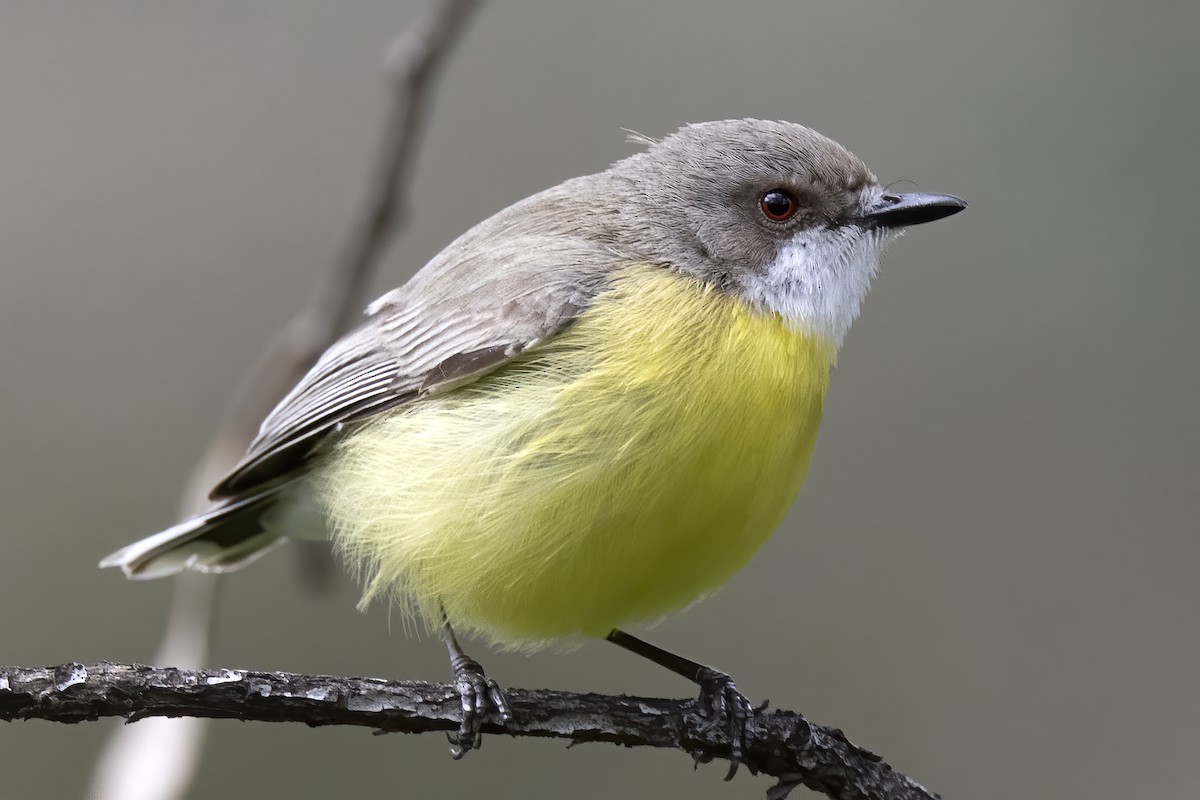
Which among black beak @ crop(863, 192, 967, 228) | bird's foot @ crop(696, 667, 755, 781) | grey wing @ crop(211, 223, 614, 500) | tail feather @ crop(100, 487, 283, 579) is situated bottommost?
bird's foot @ crop(696, 667, 755, 781)

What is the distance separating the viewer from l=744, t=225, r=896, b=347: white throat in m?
4.06

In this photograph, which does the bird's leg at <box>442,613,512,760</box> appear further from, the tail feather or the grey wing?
the tail feather

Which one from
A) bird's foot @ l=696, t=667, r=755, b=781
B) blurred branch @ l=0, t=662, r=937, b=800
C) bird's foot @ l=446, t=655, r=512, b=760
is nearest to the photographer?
blurred branch @ l=0, t=662, r=937, b=800

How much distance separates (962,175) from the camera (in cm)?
688

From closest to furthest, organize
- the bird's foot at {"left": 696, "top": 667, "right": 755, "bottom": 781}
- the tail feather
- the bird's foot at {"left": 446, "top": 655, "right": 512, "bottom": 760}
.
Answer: the bird's foot at {"left": 446, "top": 655, "right": 512, "bottom": 760} < the bird's foot at {"left": 696, "top": 667, "right": 755, "bottom": 781} < the tail feather

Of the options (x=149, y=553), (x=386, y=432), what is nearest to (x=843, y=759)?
(x=386, y=432)

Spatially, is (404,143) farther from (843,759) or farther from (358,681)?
(843,759)

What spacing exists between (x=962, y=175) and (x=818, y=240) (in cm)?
298

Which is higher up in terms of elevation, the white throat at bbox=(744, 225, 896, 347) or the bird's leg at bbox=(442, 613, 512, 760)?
the white throat at bbox=(744, 225, 896, 347)

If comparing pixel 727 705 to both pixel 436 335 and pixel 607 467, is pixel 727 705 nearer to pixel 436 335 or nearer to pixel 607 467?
pixel 607 467

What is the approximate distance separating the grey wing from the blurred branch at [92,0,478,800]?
0.50 feet

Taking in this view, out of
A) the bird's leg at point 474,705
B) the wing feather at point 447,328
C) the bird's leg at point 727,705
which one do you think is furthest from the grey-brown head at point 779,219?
the bird's leg at point 474,705

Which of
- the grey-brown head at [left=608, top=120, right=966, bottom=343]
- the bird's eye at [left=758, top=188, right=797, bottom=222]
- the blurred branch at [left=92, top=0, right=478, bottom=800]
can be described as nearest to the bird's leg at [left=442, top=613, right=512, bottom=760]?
the blurred branch at [left=92, top=0, right=478, bottom=800]

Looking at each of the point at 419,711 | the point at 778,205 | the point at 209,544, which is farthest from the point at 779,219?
the point at 209,544
